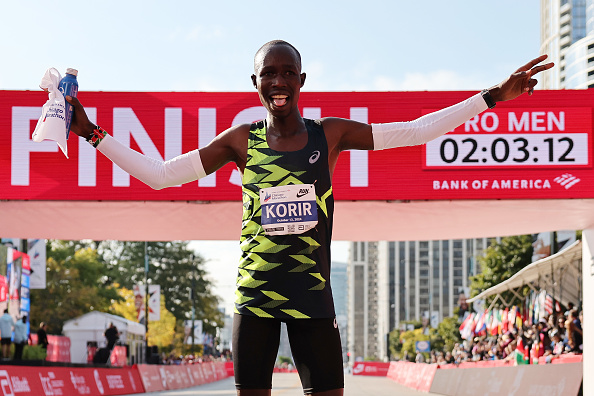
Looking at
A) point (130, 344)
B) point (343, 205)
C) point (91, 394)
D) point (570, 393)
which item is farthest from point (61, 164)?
point (130, 344)

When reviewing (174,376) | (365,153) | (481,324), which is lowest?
(174,376)

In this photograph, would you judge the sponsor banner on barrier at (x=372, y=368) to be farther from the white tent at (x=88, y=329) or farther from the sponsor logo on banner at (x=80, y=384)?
the sponsor logo on banner at (x=80, y=384)

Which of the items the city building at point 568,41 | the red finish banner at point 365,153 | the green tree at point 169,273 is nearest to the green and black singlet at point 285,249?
the red finish banner at point 365,153

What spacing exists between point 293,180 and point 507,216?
9.08 metres

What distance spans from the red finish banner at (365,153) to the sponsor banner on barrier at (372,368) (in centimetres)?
5890

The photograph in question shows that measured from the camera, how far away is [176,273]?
9356 cm

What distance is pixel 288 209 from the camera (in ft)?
11.4

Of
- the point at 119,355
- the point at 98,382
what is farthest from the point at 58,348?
the point at 98,382

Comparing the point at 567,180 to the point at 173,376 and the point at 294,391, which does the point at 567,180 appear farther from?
the point at 173,376

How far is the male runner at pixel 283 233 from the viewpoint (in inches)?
136

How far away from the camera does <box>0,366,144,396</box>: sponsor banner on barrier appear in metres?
15.7

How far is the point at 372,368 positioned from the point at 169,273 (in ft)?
96.6

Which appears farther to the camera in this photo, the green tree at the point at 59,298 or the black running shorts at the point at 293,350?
the green tree at the point at 59,298

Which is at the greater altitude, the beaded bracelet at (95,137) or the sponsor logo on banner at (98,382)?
the beaded bracelet at (95,137)
